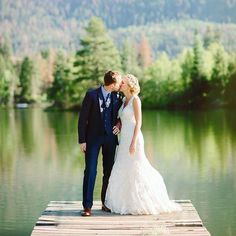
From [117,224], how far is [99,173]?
6.90 m

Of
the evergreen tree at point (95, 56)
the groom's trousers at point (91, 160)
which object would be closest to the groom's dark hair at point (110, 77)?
the groom's trousers at point (91, 160)

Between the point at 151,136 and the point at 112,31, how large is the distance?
101170mm

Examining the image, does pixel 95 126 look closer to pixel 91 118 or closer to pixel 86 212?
pixel 91 118

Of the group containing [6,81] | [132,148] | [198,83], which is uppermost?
[132,148]

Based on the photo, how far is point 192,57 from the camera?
174 feet

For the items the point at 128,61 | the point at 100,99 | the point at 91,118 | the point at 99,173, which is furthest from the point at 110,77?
the point at 128,61

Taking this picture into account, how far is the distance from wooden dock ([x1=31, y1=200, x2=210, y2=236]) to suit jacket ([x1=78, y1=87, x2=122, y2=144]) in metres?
0.81

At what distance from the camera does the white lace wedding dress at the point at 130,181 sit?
7.81 metres

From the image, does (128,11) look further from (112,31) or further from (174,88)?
(174,88)

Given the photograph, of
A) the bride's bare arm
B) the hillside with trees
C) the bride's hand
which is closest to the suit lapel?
the bride's bare arm

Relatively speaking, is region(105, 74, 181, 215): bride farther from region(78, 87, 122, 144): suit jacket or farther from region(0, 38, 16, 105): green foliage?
region(0, 38, 16, 105): green foliage

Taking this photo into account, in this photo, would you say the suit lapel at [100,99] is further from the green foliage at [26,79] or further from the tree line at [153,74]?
the green foliage at [26,79]

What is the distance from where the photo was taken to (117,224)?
7.28 metres

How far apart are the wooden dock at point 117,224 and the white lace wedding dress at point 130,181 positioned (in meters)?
0.14
